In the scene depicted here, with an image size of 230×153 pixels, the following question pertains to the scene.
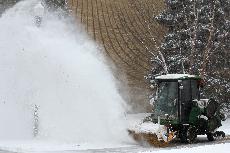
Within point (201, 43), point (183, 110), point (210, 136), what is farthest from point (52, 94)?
point (201, 43)

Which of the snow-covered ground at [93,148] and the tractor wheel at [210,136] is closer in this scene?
the snow-covered ground at [93,148]

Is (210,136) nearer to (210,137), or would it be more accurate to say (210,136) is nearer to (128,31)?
(210,137)

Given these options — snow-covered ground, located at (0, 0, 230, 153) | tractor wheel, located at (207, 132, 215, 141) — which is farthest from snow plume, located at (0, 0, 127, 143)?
tractor wheel, located at (207, 132, 215, 141)

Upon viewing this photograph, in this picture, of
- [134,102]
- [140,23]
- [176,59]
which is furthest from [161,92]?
[140,23]

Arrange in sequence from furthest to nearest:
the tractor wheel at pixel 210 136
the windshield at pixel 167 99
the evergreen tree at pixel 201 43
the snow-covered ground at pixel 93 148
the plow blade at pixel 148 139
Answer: the evergreen tree at pixel 201 43 → the tractor wheel at pixel 210 136 → the windshield at pixel 167 99 → the plow blade at pixel 148 139 → the snow-covered ground at pixel 93 148

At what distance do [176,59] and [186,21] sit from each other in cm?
199

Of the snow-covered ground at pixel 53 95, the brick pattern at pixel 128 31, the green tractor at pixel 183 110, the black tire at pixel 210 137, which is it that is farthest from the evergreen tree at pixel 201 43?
the snow-covered ground at pixel 53 95

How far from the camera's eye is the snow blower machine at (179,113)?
14.2 m

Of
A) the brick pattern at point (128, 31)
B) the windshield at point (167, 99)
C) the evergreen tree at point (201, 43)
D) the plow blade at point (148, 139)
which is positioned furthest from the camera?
the brick pattern at point (128, 31)

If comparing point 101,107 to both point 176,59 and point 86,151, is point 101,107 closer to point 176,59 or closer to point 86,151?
point 86,151

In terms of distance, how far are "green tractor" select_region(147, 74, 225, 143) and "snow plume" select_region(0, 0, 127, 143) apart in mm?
1359

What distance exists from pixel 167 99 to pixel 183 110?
1.85 feet

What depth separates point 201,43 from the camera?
25.2m

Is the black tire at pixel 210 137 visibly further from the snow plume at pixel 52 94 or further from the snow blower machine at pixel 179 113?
the snow plume at pixel 52 94
